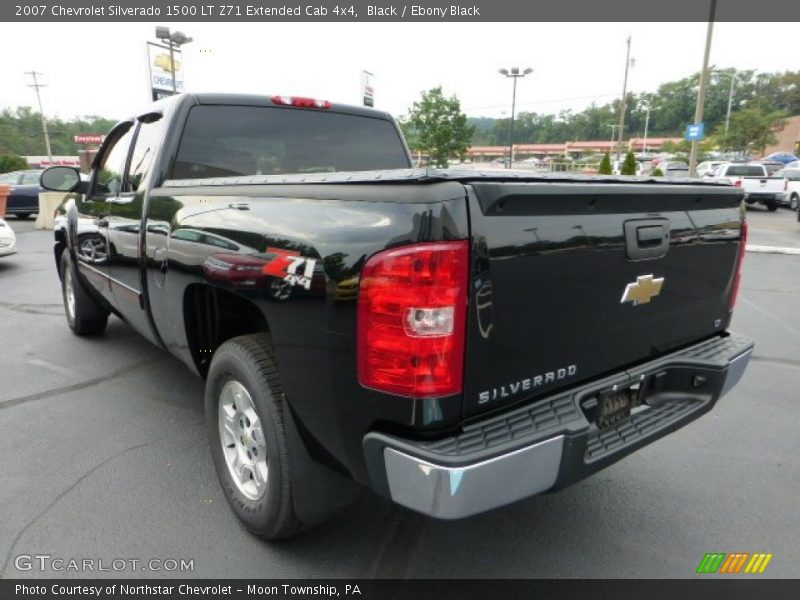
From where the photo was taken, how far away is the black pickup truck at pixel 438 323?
1682mm

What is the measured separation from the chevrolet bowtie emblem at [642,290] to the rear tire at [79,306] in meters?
4.56

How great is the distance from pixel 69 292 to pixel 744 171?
2429cm

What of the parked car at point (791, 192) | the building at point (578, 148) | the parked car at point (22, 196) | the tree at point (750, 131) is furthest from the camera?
the building at point (578, 148)

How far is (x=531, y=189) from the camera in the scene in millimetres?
1799

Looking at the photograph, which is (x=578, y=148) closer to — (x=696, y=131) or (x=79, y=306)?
(x=696, y=131)

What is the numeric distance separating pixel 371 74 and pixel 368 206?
1942cm

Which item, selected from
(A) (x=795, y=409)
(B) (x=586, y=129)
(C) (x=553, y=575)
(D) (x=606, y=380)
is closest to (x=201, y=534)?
(C) (x=553, y=575)

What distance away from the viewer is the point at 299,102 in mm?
3830

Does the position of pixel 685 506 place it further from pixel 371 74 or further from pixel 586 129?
pixel 586 129

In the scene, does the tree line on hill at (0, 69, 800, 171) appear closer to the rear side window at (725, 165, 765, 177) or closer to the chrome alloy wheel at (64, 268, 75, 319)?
the rear side window at (725, 165, 765, 177)

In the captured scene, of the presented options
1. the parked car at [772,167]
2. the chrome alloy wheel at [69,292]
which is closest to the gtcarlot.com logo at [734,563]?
the chrome alloy wheel at [69,292]

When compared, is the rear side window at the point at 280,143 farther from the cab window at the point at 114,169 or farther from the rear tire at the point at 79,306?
the rear tire at the point at 79,306

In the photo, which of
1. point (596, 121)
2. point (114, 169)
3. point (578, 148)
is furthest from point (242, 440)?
point (596, 121)

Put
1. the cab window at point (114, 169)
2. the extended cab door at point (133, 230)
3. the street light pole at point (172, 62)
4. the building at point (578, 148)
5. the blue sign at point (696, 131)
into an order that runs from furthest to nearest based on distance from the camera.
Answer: the building at point (578, 148), the street light pole at point (172, 62), the blue sign at point (696, 131), the cab window at point (114, 169), the extended cab door at point (133, 230)
